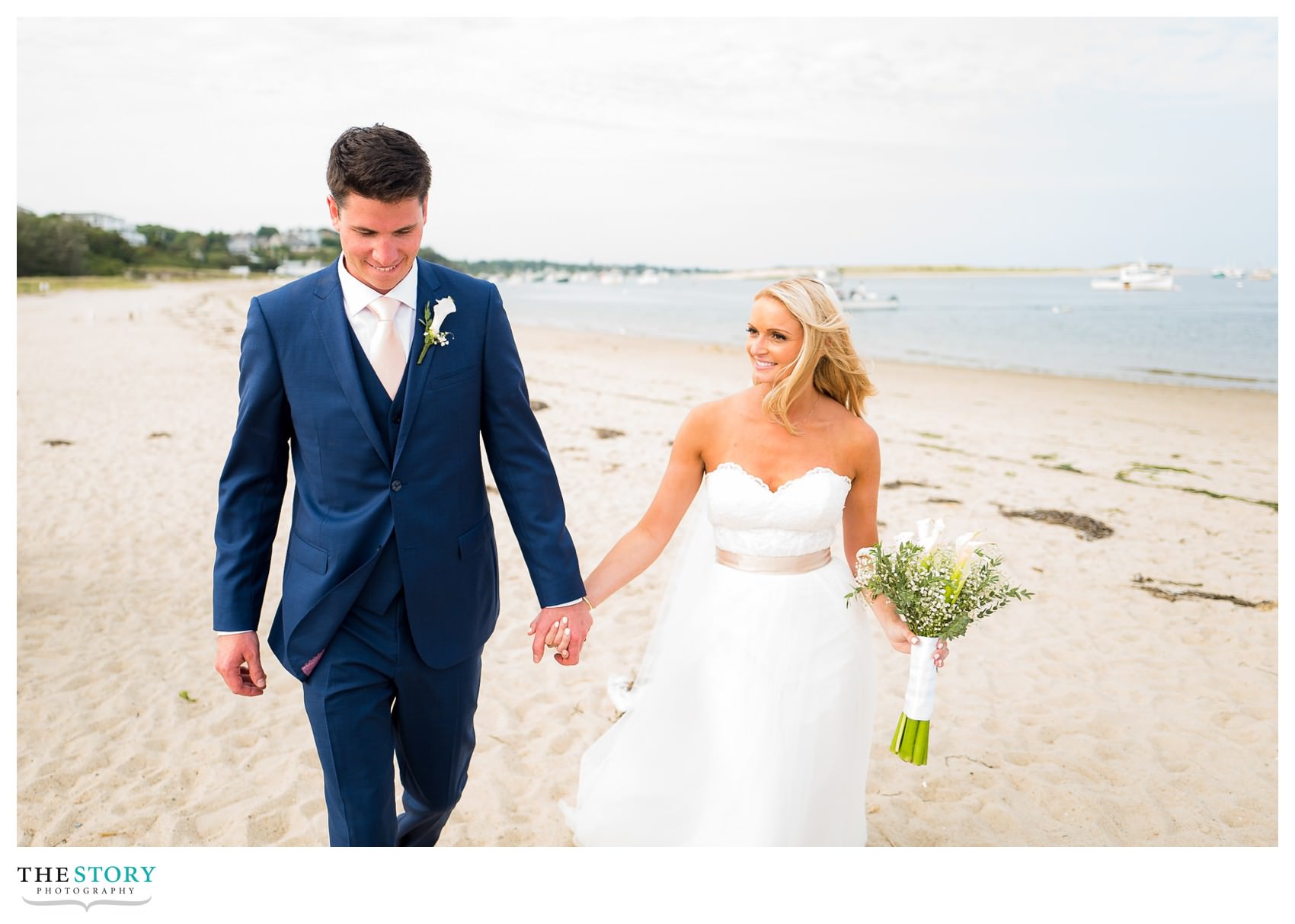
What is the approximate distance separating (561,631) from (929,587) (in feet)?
3.92

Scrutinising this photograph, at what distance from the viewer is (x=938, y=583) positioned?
301 cm

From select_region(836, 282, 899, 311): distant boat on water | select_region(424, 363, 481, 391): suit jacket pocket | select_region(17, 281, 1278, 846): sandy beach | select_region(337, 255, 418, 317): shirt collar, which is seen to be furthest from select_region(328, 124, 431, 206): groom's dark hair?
select_region(836, 282, 899, 311): distant boat on water

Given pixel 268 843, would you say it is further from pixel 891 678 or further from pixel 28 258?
pixel 28 258

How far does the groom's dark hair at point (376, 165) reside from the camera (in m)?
2.49

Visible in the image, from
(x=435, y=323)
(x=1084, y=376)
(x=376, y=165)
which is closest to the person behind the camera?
(x=376, y=165)

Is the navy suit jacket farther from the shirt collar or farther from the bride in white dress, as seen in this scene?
the bride in white dress

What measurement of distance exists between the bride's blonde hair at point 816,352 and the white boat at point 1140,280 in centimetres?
9903

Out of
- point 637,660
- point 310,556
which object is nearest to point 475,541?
point 310,556

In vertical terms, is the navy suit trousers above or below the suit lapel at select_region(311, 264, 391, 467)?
below

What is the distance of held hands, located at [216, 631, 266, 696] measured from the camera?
2.81 metres

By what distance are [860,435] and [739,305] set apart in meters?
64.7

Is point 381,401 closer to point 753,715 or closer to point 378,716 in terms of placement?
point 378,716

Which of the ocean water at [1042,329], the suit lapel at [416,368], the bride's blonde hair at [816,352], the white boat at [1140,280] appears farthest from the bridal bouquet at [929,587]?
the white boat at [1140,280]

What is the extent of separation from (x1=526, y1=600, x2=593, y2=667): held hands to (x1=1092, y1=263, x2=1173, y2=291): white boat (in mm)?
99870
